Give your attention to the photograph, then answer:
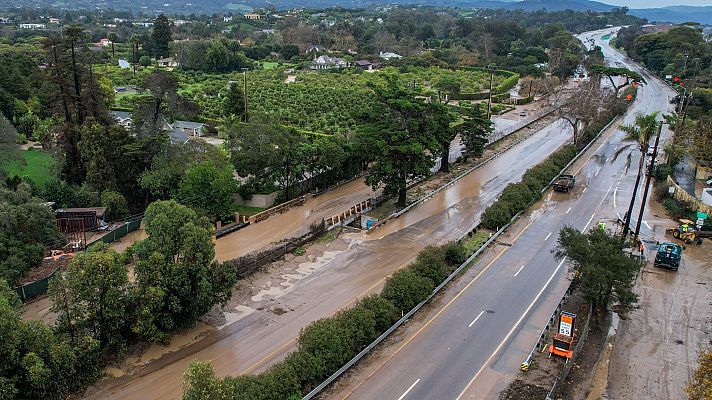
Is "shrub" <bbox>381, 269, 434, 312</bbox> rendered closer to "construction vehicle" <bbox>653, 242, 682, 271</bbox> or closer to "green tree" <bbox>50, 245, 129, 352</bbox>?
"green tree" <bbox>50, 245, 129, 352</bbox>

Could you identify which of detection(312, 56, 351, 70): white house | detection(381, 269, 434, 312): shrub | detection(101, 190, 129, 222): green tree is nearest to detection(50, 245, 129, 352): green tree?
detection(381, 269, 434, 312): shrub

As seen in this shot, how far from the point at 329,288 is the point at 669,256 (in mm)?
18785

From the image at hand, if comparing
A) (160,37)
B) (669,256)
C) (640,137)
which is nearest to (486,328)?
(669,256)

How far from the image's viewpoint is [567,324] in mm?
22094

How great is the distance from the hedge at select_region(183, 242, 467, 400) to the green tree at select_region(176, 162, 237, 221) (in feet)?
46.2

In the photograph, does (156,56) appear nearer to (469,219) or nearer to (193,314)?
(469,219)

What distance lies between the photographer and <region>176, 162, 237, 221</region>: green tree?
113 ft

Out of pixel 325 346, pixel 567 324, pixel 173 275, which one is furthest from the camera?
pixel 173 275

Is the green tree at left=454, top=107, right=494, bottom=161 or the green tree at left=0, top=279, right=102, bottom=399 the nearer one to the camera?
the green tree at left=0, top=279, right=102, bottom=399

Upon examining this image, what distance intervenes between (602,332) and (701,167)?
2626cm

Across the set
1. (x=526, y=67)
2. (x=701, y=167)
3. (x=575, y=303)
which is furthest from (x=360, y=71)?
(x=575, y=303)

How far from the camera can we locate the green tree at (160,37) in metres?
115

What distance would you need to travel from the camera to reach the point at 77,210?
110 feet

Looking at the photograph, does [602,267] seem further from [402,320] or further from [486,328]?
[402,320]
